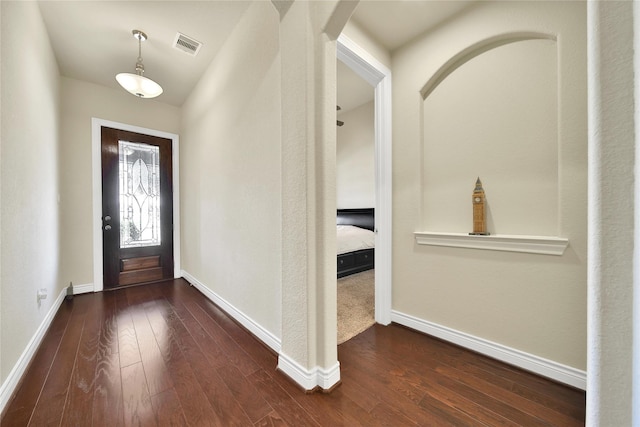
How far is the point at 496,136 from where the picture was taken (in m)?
1.62

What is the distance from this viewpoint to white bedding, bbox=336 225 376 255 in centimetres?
340

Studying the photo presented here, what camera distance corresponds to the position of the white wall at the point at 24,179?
4.37 ft

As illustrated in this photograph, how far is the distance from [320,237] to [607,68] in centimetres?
111

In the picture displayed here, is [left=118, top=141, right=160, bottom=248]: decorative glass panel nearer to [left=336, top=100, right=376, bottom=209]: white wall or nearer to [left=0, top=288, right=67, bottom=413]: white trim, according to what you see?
[left=0, top=288, right=67, bottom=413]: white trim

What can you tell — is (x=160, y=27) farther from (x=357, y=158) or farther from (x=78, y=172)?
(x=357, y=158)

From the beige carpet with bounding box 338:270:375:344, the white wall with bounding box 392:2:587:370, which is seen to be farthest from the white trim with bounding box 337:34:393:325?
the beige carpet with bounding box 338:270:375:344

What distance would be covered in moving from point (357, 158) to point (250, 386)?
4246mm

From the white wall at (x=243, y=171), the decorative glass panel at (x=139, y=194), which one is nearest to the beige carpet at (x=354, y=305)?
the white wall at (x=243, y=171)

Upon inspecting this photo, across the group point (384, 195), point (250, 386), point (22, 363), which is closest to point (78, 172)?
point (22, 363)

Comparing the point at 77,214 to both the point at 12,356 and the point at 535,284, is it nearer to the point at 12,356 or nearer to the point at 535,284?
the point at 12,356

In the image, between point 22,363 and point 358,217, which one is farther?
point 358,217

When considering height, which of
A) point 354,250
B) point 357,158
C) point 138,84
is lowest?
point 354,250

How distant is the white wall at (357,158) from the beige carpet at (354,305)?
70.7 inches

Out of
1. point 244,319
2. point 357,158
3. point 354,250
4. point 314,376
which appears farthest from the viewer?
point 357,158
